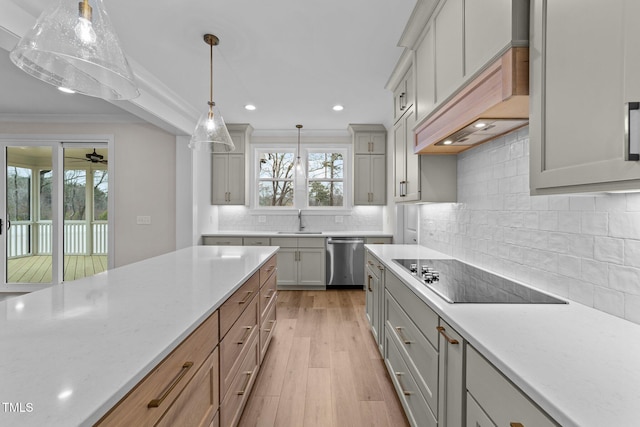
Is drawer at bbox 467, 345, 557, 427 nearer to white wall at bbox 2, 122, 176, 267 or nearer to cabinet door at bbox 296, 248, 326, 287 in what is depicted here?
cabinet door at bbox 296, 248, 326, 287

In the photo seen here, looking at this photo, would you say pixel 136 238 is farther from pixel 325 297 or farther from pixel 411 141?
pixel 411 141

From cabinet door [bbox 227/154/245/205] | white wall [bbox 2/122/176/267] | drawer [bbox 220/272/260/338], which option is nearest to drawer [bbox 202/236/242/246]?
white wall [bbox 2/122/176/267]

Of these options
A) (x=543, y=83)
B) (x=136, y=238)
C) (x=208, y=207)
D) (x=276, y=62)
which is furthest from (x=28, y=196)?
(x=543, y=83)

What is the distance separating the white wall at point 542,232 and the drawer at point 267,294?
5.12 ft

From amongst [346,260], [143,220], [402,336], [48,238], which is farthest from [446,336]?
[48,238]

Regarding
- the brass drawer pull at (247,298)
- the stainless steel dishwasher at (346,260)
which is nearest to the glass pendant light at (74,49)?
the brass drawer pull at (247,298)

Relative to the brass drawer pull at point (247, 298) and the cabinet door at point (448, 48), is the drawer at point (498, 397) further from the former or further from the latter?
the cabinet door at point (448, 48)

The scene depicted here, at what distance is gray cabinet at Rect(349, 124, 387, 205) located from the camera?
15.5ft

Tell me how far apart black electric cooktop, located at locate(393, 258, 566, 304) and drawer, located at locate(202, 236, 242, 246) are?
2.98m

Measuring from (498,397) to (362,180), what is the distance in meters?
4.10

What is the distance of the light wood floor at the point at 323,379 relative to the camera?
1.79 meters

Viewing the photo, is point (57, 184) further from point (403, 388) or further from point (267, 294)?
point (403, 388)

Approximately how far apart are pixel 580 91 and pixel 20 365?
1598 millimetres

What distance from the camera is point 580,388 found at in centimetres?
65
